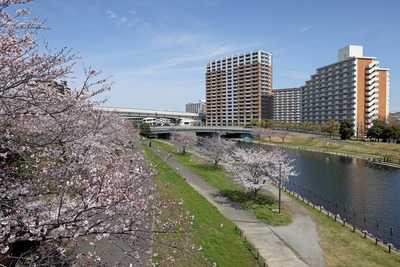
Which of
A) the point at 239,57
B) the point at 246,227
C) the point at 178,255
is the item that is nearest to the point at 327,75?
the point at 239,57

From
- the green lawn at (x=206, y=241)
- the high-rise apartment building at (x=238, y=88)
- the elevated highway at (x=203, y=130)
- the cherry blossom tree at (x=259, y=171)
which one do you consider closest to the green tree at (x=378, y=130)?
the elevated highway at (x=203, y=130)

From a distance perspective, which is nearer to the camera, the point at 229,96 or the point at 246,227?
the point at 246,227

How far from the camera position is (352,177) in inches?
1297

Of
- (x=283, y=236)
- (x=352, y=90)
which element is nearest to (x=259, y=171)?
(x=283, y=236)

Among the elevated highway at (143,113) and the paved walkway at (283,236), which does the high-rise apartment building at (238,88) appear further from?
the paved walkway at (283,236)

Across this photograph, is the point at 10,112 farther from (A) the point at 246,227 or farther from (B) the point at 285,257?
(A) the point at 246,227

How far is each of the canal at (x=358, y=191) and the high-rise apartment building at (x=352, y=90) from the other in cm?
3908

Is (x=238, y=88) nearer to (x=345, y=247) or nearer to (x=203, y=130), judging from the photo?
(x=203, y=130)

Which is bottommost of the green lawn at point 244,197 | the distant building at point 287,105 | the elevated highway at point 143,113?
the green lawn at point 244,197

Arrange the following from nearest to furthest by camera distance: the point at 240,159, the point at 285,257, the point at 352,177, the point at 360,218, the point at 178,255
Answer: the point at 178,255, the point at 285,257, the point at 360,218, the point at 240,159, the point at 352,177

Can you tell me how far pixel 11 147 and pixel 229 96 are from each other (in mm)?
110917

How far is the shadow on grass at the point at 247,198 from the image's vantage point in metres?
21.3

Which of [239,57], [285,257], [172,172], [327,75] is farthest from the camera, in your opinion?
[239,57]

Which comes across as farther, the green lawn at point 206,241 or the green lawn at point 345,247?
the green lawn at point 345,247
